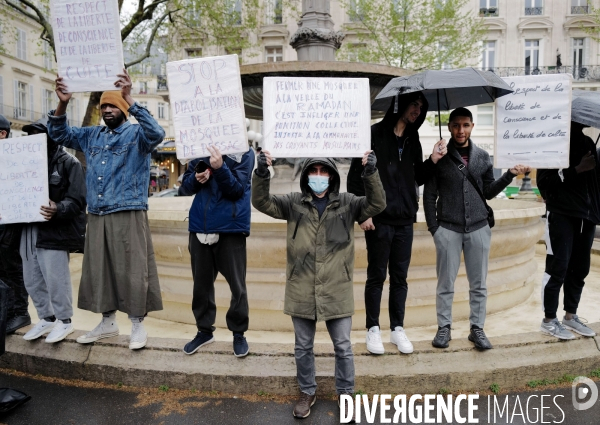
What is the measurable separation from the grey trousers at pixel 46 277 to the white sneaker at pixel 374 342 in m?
2.45

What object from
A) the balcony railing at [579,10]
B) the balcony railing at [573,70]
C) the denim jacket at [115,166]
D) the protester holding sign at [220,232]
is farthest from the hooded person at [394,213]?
the balcony railing at [579,10]

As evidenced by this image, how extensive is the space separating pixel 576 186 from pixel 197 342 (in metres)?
3.25

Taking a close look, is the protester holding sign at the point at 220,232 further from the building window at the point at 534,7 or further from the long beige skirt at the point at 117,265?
the building window at the point at 534,7

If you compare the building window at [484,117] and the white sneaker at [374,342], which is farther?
the building window at [484,117]

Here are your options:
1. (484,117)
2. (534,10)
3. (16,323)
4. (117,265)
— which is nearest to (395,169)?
(117,265)

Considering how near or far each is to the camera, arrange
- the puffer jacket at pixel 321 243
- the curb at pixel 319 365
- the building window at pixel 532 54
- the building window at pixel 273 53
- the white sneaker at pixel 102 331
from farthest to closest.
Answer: the building window at pixel 532 54
the building window at pixel 273 53
the white sneaker at pixel 102 331
the curb at pixel 319 365
the puffer jacket at pixel 321 243

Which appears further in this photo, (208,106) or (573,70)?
(573,70)

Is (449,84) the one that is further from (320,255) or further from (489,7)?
(489,7)

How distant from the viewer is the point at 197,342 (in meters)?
3.78

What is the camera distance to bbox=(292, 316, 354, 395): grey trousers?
10.6ft

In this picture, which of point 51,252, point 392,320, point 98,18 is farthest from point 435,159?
point 51,252

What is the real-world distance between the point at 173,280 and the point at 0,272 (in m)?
1.58

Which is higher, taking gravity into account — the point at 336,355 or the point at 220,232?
the point at 220,232

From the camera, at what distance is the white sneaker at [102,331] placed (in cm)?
389
